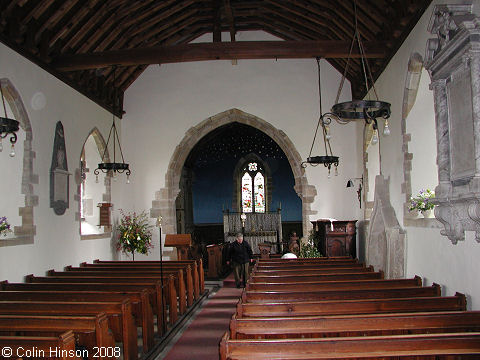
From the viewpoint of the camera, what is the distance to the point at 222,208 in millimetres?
15836

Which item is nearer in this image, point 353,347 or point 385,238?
point 353,347

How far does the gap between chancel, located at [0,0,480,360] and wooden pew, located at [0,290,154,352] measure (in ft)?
0.08

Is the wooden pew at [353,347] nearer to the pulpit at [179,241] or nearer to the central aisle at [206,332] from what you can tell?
the central aisle at [206,332]

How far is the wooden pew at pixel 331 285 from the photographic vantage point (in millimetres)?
4934

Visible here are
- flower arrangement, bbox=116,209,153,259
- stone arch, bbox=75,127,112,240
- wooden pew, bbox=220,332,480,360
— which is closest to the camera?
wooden pew, bbox=220,332,480,360

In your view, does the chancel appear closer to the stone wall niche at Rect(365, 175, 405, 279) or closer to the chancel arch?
the stone wall niche at Rect(365, 175, 405, 279)

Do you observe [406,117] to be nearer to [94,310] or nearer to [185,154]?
[94,310]

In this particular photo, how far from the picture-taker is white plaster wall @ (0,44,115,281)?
20.6 ft

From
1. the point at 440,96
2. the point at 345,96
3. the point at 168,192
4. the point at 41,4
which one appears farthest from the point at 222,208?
the point at 440,96

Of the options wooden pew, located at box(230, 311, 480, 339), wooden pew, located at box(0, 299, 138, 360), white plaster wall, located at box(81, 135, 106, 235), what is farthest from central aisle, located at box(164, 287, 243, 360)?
white plaster wall, located at box(81, 135, 106, 235)

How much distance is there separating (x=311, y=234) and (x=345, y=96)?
310 centimetres

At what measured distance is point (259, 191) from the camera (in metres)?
16.2

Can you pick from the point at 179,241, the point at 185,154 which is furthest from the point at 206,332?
the point at 185,154

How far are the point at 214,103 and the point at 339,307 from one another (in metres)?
7.42
